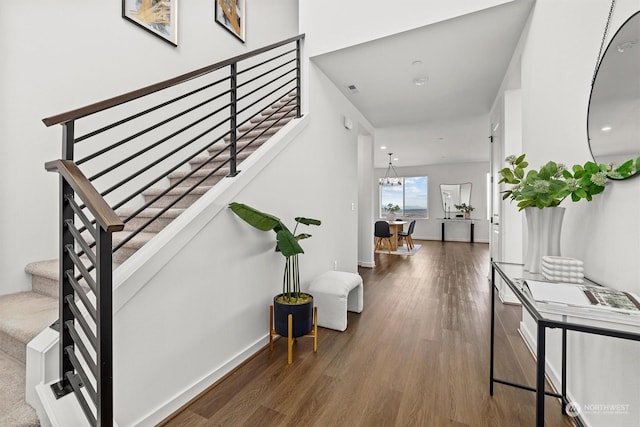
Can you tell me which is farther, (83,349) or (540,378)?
(83,349)

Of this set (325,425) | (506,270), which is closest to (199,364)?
(325,425)

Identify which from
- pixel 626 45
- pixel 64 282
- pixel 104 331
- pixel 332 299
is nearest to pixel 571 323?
pixel 626 45

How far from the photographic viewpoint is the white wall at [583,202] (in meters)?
1.22

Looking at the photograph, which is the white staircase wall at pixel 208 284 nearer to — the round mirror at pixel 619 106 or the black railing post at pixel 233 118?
the black railing post at pixel 233 118

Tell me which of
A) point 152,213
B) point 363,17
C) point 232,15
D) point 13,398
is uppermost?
point 232,15

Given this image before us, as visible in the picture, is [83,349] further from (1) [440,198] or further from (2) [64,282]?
(1) [440,198]

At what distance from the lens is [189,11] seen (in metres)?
3.40

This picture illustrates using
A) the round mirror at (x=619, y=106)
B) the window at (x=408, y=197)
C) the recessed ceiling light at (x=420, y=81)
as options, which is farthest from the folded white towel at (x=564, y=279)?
the window at (x=408, y=197)

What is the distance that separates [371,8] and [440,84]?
1457mm

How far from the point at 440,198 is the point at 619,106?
10.4 metres

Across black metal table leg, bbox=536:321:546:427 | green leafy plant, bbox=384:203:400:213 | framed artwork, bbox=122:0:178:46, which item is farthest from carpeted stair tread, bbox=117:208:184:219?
green leafy plant, bbox=384:203:400:213

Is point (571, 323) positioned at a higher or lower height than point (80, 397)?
higher

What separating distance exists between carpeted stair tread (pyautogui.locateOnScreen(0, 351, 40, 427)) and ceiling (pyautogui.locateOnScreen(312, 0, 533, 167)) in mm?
3487

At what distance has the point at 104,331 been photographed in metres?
1.01
